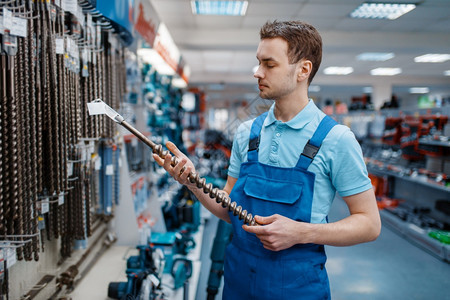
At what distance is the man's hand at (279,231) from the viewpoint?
1.09 meters

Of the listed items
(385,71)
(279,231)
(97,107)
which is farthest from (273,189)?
(385,71)

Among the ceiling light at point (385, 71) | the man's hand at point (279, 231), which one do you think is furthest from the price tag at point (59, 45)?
the ceiling light at point (385, 71)

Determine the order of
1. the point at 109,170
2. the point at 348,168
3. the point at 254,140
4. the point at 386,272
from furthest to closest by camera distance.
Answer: the point at 386,272 < the point at 109,170 < the point at 254,140 < the point at 348,168

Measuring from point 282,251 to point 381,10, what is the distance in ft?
18.1

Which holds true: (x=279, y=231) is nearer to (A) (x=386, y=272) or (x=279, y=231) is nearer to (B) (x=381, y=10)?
(A) (x=386, y=272)

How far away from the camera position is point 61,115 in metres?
1.61

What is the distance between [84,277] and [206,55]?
8.23 m

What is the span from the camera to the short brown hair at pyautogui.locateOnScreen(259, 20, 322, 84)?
1.23 metres

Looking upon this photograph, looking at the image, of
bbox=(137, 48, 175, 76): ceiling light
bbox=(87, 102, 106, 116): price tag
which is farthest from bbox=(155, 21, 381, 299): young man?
bbox=(137, 48, 175, 76): ceiling light

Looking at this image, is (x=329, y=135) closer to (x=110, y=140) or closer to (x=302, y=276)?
(x=302, y=276)

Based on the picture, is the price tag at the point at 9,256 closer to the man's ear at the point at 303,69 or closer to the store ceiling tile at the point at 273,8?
the man's ear at the point at 303,69

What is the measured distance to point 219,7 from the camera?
5477 mm

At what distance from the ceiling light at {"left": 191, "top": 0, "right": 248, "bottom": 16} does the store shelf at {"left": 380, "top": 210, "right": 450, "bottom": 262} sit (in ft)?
14.4

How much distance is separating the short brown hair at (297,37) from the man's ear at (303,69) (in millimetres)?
18
